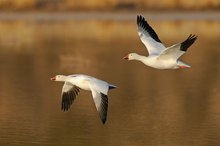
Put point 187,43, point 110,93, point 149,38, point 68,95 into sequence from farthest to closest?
point 110,93 < point 149,38 < point 68,95 < point 187,43

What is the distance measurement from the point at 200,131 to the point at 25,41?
53.3ft

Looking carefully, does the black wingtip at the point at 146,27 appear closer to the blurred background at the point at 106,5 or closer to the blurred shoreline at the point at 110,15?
the blurred shoreline at the point at 110,15

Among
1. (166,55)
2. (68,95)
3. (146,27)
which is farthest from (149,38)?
(68,95)

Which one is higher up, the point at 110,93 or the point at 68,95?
the point at 110,93

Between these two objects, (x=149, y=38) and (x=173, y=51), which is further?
(x=149, y=38)

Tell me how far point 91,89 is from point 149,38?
2255 millimetres

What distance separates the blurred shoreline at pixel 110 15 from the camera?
127 feet

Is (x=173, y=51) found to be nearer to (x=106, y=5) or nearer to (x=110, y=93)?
(x=110, y=93)

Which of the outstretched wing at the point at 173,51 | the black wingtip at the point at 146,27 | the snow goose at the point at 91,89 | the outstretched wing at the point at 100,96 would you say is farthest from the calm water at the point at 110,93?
the black wingtip at the point at 146,27

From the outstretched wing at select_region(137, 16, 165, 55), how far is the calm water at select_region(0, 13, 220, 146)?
4.39 ft

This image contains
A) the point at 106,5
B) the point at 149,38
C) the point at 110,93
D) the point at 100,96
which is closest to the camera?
the point at 100,96

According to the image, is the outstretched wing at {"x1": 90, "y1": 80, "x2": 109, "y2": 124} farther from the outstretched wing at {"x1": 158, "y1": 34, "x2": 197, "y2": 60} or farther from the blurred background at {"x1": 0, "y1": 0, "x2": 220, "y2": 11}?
the blurred background at {"x1": 0, "y1": 0, "x2": 220, "y2": 11}

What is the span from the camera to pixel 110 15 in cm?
3906

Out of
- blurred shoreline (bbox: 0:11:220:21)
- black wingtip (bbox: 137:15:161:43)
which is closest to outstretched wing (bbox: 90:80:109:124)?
black wingtip (bbox: 137:15:161:43)
